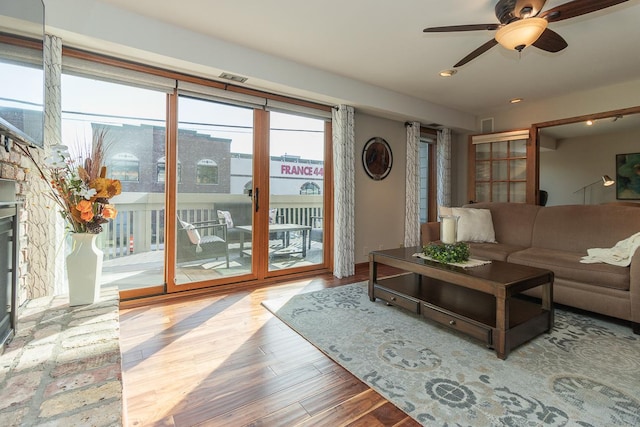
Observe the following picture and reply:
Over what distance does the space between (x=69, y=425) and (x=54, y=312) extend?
108 centimetres

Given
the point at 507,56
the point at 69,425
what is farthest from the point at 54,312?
the point at 507,56

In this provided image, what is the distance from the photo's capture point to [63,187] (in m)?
1.78

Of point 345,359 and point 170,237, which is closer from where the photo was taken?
point 345,359

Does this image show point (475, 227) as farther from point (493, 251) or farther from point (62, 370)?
point (62, 370)

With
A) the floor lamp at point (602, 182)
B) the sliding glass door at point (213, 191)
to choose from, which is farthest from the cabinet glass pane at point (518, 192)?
the sliding glass door at point (213, 191)

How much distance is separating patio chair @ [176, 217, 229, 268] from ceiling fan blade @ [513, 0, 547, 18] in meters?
3.09

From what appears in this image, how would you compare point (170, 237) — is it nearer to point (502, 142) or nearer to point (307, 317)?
point (307, 317)

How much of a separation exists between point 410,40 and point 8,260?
3182 millimetres

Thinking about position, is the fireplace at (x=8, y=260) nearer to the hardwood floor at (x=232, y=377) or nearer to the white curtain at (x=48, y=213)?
the hardwood floor at (x=232, y=377)

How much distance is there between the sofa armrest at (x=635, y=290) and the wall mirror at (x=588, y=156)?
2.50 metres

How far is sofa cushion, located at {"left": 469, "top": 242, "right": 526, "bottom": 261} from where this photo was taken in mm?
3238

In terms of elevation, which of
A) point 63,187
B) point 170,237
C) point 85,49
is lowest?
point 170,237

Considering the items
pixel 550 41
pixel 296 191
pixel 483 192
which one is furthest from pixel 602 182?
pixel 296 191

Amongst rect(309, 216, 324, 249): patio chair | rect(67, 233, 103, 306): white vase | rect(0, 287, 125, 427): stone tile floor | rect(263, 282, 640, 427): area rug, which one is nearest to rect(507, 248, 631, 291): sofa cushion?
rect(263, 282, 640, 427): area rug
